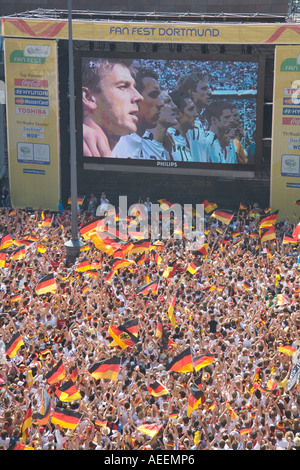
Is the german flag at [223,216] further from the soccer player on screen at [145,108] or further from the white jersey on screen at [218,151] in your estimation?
the soccer player on screen at [145,108]

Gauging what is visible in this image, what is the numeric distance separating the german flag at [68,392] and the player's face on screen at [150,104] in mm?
18767

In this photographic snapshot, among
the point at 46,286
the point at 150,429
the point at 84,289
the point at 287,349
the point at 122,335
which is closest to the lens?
the point at 150,429

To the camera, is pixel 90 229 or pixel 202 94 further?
pixel 202 94

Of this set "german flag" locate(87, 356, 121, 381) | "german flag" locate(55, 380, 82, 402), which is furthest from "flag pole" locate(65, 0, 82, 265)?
"german flag" locate(55, 380, 82, 402)

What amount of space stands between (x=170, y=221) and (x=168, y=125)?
14.9 feet

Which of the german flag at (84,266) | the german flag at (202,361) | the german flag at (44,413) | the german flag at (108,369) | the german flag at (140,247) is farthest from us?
the german flag at (140,247)

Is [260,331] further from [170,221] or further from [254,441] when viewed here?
[170,221]


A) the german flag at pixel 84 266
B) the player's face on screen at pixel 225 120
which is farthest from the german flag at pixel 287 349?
the player's face on screen at pixel 225 120

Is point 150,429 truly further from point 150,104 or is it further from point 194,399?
point 150,104

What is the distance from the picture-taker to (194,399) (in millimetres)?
14047

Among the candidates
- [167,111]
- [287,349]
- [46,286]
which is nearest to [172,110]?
[167,111]

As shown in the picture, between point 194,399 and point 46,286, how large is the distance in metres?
6.43

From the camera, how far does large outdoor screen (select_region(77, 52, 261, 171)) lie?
30.8 meters

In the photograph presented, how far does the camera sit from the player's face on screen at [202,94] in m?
31.0
